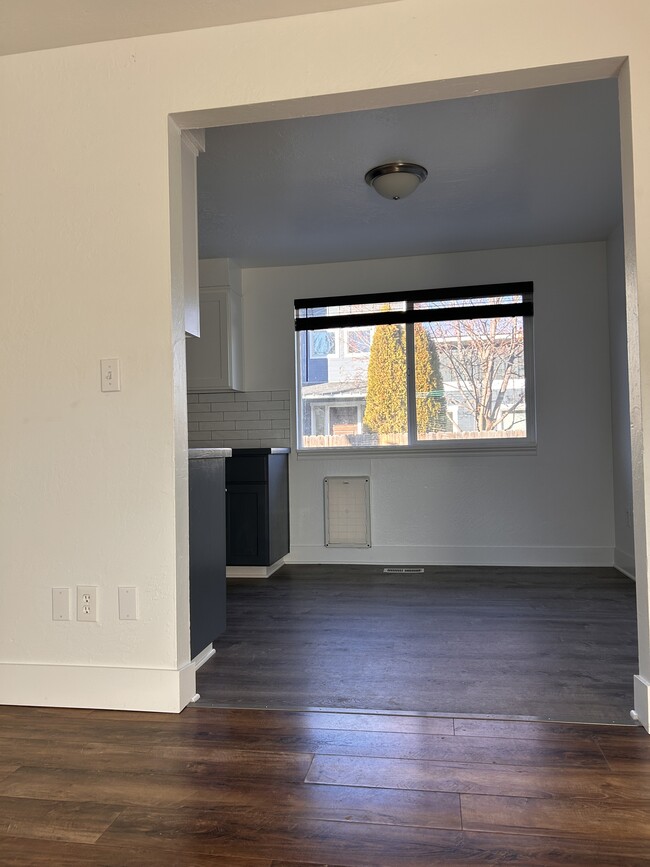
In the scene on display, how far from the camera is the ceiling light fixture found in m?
3.30

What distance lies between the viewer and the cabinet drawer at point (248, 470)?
178 inches

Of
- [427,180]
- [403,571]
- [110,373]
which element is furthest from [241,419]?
[110,373]

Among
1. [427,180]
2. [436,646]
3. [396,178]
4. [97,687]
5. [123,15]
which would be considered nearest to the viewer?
[123,15]

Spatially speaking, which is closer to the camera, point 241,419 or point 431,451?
point 431,451

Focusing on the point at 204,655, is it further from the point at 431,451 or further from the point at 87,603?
Answer: the point at 431,451

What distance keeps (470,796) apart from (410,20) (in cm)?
227

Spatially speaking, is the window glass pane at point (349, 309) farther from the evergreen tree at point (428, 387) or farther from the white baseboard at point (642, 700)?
the white baseboard at point (642, 700)

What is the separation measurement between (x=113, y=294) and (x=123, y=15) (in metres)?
0.89

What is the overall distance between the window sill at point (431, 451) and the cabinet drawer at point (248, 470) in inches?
26.8

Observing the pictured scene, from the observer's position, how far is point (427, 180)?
3.52 m

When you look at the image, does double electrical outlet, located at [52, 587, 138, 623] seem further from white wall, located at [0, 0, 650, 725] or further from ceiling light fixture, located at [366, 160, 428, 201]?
ceiling light fixture, located at [366, 160, 428, 201]

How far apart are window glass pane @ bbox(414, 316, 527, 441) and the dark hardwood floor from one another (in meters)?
1.20

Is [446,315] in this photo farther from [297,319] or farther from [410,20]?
[410,20]

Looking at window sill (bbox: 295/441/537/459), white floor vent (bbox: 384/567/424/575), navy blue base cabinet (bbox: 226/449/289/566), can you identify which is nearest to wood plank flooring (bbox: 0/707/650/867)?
navy blue base cabinet (bbox: 226/449/289/566)
